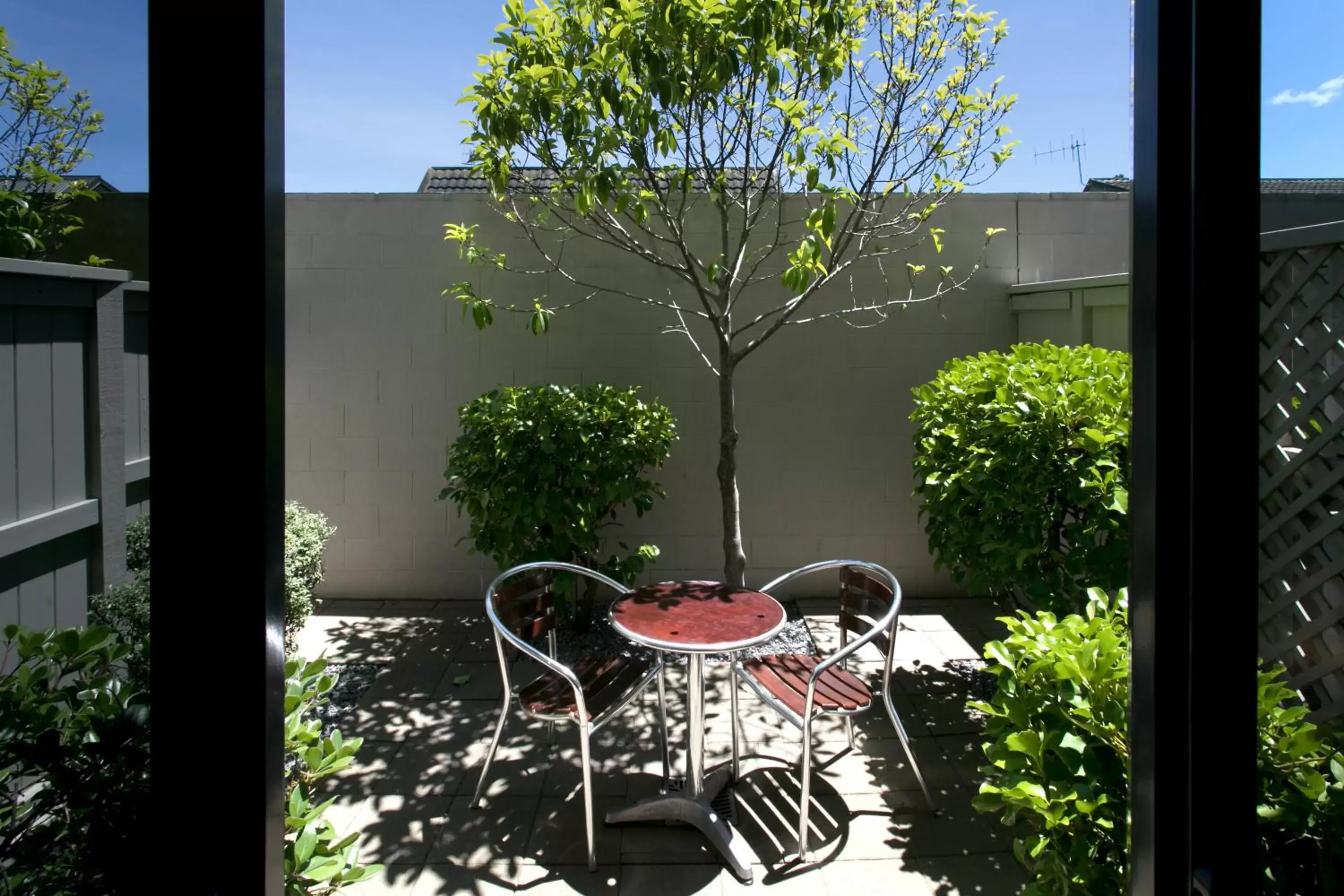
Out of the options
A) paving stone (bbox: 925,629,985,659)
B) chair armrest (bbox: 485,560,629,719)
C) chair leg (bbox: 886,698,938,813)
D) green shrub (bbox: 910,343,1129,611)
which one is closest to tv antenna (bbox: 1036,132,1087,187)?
green shrub (bbox: 910,343,1129,611)

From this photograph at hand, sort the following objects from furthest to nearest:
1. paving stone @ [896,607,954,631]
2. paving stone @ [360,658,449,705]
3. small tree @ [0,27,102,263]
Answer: paving stone @ [896,607,954,631], paving stone @ [360,658,449,705], small tree @ [0,27,102,263]

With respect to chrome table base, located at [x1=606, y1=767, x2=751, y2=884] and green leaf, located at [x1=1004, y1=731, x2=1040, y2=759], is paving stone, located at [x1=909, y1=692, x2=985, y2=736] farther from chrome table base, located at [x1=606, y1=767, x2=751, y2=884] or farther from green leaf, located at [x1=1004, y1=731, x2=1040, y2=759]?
green leaf, located at [x1=1004, y1=731, x2=1040, y2=759]

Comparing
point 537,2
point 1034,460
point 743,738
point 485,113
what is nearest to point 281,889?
point 743,738

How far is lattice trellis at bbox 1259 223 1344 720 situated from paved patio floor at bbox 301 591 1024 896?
56.4 inches

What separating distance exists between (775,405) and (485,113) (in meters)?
2.30

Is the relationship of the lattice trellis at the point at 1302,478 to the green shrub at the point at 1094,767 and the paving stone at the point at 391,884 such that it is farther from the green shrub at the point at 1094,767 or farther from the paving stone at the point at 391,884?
the paving stone at the point at 391,884

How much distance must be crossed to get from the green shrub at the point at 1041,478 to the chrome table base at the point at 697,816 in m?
1.43

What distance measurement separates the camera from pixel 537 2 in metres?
3.58

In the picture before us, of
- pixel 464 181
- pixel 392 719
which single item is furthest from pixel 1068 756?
pixel 464 181

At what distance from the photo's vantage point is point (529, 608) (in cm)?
307

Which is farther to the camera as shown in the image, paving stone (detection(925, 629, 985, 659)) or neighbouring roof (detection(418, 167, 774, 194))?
neighbouring roof (detection(418, 167, 774, 194))

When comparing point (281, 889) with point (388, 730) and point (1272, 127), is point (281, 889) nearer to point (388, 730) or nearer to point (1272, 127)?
point (1272, 127)

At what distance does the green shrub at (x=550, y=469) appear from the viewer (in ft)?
13.3

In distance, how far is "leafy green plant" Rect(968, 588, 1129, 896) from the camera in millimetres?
1530
